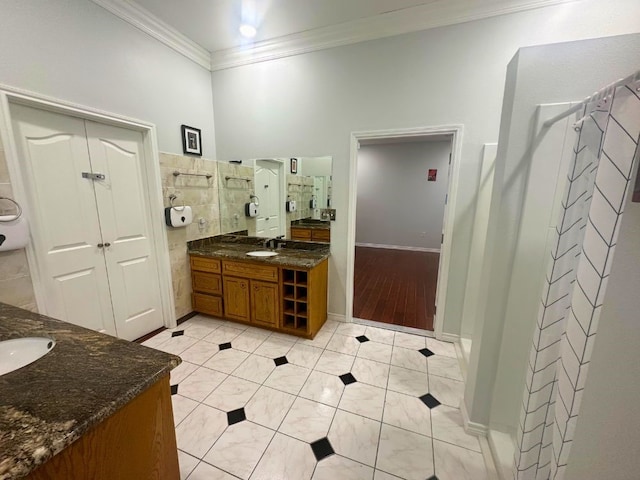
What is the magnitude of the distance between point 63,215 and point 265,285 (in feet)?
5.51

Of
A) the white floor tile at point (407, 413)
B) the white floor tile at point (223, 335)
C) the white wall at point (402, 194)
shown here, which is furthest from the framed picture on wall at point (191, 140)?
the white wall at point (402, 194)

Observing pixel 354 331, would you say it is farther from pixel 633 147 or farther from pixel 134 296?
pixel 633 147

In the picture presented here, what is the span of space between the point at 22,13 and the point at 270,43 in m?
1.80

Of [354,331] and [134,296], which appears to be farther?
[354,331]

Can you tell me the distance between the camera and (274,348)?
2.42m

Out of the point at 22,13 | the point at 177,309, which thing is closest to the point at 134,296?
the point at 177,309

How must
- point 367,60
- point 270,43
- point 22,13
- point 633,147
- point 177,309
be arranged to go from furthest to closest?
point 177,309
point 270,43
point 367,60
point 22,13
point 633,147

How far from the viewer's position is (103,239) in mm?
2188

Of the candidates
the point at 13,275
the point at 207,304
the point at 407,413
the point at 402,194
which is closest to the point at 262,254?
the point at 207,304

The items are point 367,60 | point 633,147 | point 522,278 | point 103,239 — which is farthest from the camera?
point 367,60

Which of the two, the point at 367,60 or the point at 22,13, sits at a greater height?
the point at 367,60

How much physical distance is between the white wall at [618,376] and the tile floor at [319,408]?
25.5 inches

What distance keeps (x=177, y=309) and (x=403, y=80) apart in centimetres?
329

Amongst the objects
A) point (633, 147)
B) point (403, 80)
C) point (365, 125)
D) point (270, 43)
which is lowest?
point (633, 147)
